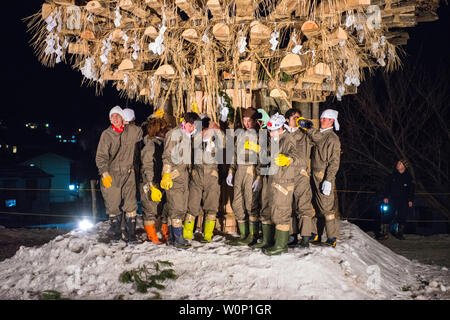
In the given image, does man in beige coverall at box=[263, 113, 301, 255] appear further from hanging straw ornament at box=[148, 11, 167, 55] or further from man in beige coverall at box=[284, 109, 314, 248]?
hanging straw ornament at box=[148, 11, 167, 55]

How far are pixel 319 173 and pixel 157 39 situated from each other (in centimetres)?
325

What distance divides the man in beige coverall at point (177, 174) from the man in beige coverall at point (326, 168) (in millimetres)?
1948

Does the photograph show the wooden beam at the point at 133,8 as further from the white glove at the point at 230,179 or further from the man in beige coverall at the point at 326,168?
the man in beige coverall at the point at 326,168

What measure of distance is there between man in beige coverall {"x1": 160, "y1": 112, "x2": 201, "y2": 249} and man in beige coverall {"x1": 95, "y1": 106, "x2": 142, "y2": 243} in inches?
29.0

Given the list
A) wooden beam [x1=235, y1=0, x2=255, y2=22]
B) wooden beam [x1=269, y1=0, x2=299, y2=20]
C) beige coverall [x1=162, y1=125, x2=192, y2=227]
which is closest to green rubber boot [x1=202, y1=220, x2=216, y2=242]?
beige coverall [x1=162, y1=125, x2=192, y2=227]

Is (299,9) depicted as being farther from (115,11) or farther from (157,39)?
(115,11)

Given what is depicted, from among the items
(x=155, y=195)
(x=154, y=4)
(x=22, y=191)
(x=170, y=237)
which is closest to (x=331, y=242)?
(x=170, y=237)

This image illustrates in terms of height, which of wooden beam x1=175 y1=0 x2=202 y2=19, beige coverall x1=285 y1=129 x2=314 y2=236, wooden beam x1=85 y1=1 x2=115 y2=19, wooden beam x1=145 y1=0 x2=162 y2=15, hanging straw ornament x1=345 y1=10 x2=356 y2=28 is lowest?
beige coverall x1=285 y1=129 x2=314 y2=236

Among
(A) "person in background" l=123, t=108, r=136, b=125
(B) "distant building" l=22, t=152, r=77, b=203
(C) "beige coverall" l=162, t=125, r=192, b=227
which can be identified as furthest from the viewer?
(B) "distant building" l=22, t=152, r=77, b=203

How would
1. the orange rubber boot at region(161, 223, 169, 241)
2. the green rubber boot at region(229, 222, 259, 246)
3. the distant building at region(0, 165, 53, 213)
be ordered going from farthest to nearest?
the distant building at region(0, 165, 53, 213) < the orange rubber boot at region(161, 223, 169, 241) < the green rubber boot at region(229, 222, 259, 246)

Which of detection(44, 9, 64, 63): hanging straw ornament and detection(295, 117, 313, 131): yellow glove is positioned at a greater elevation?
detection(44, 9, 64, 63): hanging straw ornament

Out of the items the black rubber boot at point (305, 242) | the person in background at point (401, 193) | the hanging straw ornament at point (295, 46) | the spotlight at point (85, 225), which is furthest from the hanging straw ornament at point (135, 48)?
the person in background at point (401, 193)

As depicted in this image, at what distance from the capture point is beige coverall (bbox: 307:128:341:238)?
16.9ft

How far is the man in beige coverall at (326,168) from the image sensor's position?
515 centimetres
